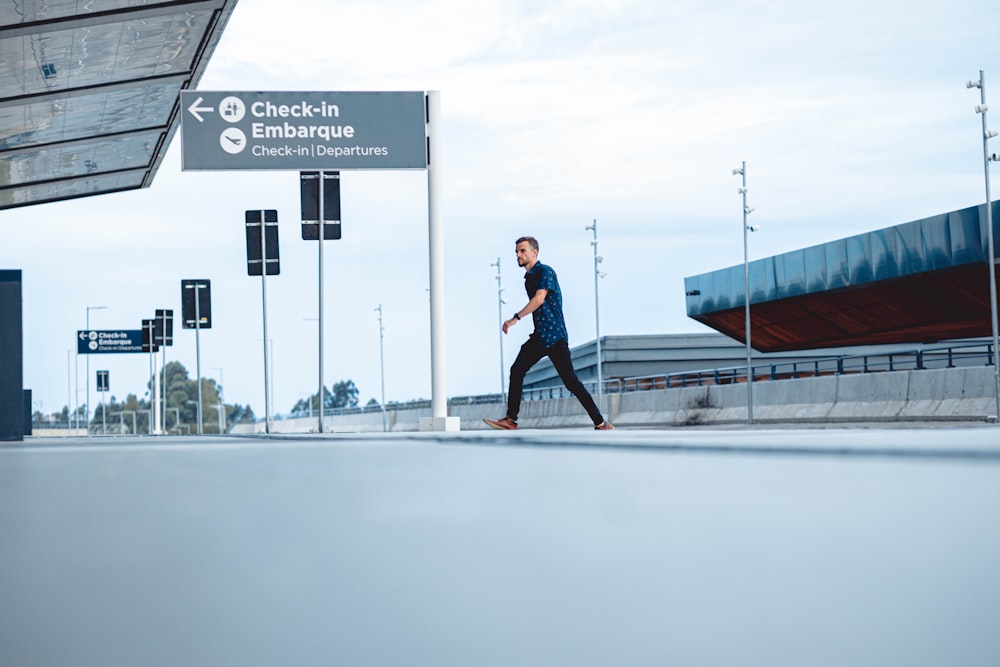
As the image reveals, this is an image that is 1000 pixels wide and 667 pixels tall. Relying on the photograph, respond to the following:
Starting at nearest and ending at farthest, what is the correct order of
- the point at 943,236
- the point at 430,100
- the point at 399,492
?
the point at 399,492, the point at 430,100, the point at 943,236

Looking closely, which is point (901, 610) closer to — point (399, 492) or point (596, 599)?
point (596, 599)

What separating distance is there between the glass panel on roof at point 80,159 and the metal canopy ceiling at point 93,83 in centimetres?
2

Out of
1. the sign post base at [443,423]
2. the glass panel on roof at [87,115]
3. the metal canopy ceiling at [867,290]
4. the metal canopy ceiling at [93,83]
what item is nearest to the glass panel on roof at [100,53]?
the metal canopy ceiling at [93,83]

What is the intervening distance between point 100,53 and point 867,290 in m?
40.8

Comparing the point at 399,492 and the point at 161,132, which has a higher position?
the point at 161,132

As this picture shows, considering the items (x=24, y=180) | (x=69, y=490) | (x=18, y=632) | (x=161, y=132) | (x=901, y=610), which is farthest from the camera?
(x=24, y=180)

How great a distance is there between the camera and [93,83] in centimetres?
2127

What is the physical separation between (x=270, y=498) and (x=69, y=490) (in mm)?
811

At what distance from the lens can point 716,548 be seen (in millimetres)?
1426

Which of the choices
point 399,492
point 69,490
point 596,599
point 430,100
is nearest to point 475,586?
point 596,599

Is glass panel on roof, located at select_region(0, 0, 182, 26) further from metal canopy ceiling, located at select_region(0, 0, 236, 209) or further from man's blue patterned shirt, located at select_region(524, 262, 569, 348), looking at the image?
man's blue patterned shirt, located at select_region(524, 262, 569, 348)

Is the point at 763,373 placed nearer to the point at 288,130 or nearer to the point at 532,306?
the point at 288,130

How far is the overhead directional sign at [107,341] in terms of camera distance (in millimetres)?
87188

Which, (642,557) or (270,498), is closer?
(642,557)
